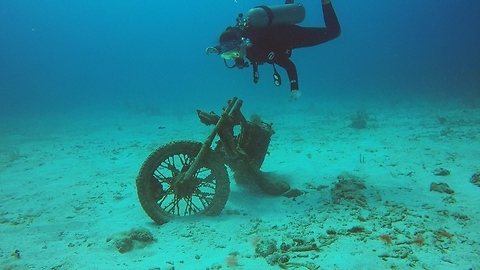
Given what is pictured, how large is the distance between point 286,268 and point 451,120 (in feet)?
43.2

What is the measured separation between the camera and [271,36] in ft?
19.8

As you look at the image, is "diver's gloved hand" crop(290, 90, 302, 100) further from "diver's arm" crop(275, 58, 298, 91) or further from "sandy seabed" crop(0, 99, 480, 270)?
"sandy seabed" crop(0, 99, 480, 270)

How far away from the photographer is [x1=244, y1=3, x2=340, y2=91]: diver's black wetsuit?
5.93m

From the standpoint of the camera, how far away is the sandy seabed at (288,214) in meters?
3.62

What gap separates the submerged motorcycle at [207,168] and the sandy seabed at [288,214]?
0.31m

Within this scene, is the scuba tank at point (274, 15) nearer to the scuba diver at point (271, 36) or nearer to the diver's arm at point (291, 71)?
the scuba diver at point (271, 36)

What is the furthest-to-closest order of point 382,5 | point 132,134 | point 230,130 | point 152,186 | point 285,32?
point 382,5, point 132,134, point 285,32, point 230,130, point 152,186

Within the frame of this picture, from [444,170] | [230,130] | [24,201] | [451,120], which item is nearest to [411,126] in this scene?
[451,120]

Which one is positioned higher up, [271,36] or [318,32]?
[318,32]

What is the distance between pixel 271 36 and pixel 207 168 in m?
3.02

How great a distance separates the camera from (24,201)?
6332 mm

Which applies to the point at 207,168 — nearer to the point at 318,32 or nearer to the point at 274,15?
the point at 274,15

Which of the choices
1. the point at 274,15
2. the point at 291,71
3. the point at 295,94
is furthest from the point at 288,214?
the point at 274,15

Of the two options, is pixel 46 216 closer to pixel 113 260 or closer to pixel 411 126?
pixel 113 260
